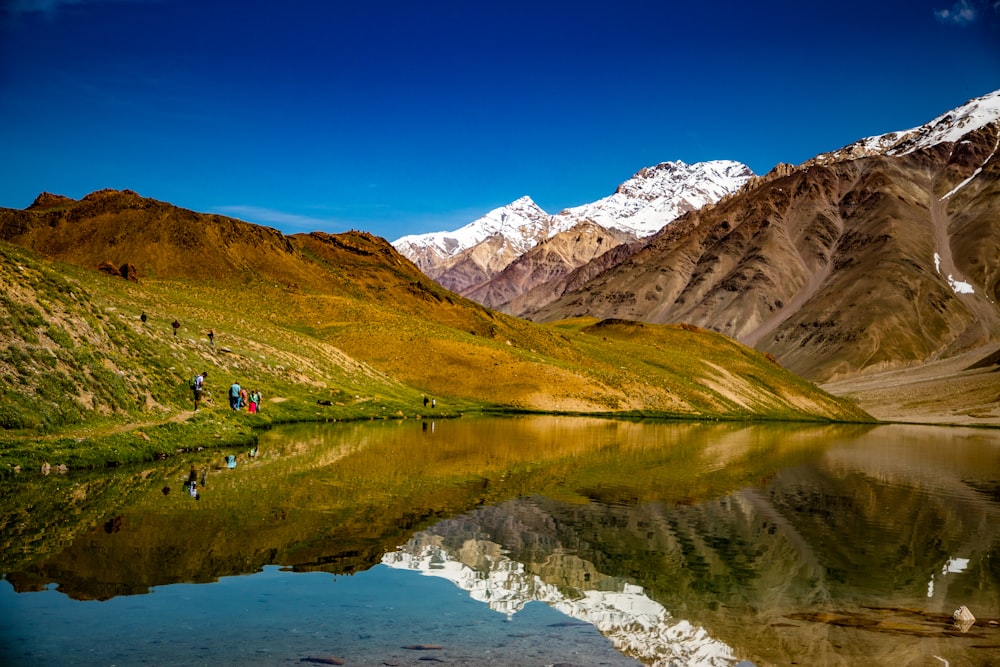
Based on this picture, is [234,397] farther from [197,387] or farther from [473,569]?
[473,569]

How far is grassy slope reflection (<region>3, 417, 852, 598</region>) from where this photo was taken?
61.8 feet

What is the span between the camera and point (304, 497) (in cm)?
2770

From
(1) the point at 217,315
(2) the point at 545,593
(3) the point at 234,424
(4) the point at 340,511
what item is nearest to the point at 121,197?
(1) the point at 217,315

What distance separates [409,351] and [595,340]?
65715mm

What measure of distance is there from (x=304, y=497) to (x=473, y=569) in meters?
9.84

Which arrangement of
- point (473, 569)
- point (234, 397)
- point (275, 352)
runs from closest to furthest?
point (473, 569) → point (234, 397) → point (275, 352)

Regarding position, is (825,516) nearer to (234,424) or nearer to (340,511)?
(340,511)


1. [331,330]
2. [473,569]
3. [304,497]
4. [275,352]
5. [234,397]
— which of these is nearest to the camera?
[473,569]

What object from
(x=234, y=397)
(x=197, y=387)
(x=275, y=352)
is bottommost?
(x=234, y=397)

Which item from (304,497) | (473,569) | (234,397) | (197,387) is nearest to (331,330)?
(234,397)

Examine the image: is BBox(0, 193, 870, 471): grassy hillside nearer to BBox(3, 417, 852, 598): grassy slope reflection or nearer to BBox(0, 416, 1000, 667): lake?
BBox(3, 417, 852, 598): grassy slope reflection

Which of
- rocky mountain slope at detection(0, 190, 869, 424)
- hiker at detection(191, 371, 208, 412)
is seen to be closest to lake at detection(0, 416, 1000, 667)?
hiker at detection(191, 371, 208, 412)

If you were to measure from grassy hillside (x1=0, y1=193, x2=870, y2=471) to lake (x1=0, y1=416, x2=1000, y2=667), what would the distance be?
20.3ft

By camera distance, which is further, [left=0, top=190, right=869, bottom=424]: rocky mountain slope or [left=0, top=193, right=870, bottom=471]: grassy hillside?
[left=0, top=190, right=869, bottom=424]: rocky mountain slope
